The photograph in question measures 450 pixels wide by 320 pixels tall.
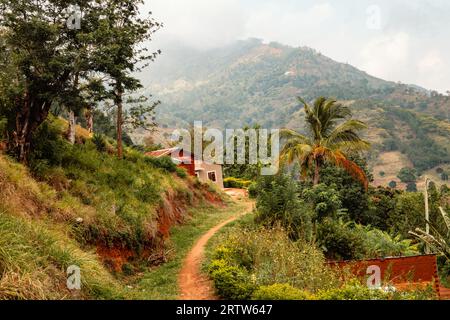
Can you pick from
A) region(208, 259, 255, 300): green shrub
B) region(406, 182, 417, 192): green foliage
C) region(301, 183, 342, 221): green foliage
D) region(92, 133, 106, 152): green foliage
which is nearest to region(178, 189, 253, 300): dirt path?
region(208, 259, 255, 300): green shrub

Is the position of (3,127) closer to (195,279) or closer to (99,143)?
(99,143)

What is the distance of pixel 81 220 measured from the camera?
36.3ft

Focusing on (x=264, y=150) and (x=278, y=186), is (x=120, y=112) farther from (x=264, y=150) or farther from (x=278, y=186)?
(x=264, y=150)

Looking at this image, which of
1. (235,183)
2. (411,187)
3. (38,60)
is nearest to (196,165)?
(235,183)

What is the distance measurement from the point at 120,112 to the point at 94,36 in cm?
877

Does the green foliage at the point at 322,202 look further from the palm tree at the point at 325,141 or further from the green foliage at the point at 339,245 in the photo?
the green foliage at the point at 339,245

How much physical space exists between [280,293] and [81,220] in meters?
6.25

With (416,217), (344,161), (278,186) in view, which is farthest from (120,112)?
(416,217)

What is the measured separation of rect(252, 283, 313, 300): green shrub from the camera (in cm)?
766

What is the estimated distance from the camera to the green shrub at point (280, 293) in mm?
7665

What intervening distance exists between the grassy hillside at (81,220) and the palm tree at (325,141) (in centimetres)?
668

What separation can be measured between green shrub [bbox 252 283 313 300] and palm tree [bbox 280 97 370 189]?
406 inches

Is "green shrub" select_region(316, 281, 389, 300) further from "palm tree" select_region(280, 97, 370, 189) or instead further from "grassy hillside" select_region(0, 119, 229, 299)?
"palm tree" select_region(280, 97, 370, 189)

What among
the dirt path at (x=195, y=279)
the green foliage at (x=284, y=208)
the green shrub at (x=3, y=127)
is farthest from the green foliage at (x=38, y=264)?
the green foliage at (x=284, y=208)
